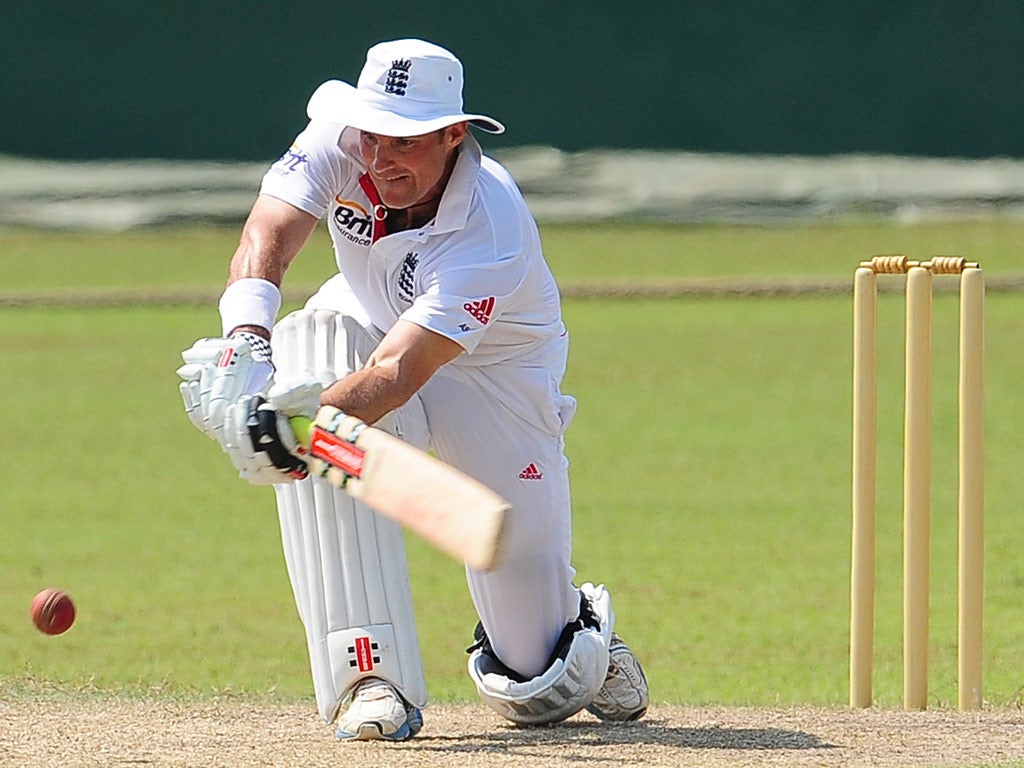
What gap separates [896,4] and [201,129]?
5808mm

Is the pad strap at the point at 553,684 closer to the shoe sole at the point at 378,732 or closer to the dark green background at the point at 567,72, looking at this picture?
the shoe sole at the point at 378,732

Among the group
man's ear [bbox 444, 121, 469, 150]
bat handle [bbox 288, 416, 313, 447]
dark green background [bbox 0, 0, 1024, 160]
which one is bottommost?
bat handle [bbox 288, 416, 313, 447]

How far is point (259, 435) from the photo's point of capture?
105 inches

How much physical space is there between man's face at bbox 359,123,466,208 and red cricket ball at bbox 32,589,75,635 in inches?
36.9

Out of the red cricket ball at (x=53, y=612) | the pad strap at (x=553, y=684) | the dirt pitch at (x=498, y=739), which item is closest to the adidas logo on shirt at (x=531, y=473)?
the pad strap at (x=553, y=684)

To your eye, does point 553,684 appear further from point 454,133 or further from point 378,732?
point 454,133

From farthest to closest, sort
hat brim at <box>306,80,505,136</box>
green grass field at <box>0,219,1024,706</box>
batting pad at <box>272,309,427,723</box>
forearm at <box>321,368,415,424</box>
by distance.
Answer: green grass field at <box>0,219,1024,706</box> < batting pad at <box>272,309,427,723</box> < hat brim at <box>306,80,505,136</box> < forearm at <box>321,368,415,424</box>

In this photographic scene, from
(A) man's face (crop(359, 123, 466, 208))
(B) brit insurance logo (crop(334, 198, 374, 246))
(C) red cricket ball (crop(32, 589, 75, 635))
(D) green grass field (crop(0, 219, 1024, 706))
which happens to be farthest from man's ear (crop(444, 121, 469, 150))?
(D) green grass field (crop(0, 219, 1024, 706))

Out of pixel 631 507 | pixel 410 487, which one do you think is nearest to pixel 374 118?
pixel 410 487

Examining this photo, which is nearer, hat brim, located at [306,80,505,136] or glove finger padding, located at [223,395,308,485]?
glove finger padding, located at [223,395,308,485]

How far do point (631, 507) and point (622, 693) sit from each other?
3.03 meters

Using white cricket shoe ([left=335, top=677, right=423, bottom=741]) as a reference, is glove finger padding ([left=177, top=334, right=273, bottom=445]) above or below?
above

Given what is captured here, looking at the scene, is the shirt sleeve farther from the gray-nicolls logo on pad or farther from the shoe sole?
the shoe sole

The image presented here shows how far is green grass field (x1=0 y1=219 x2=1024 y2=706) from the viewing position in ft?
14.0
